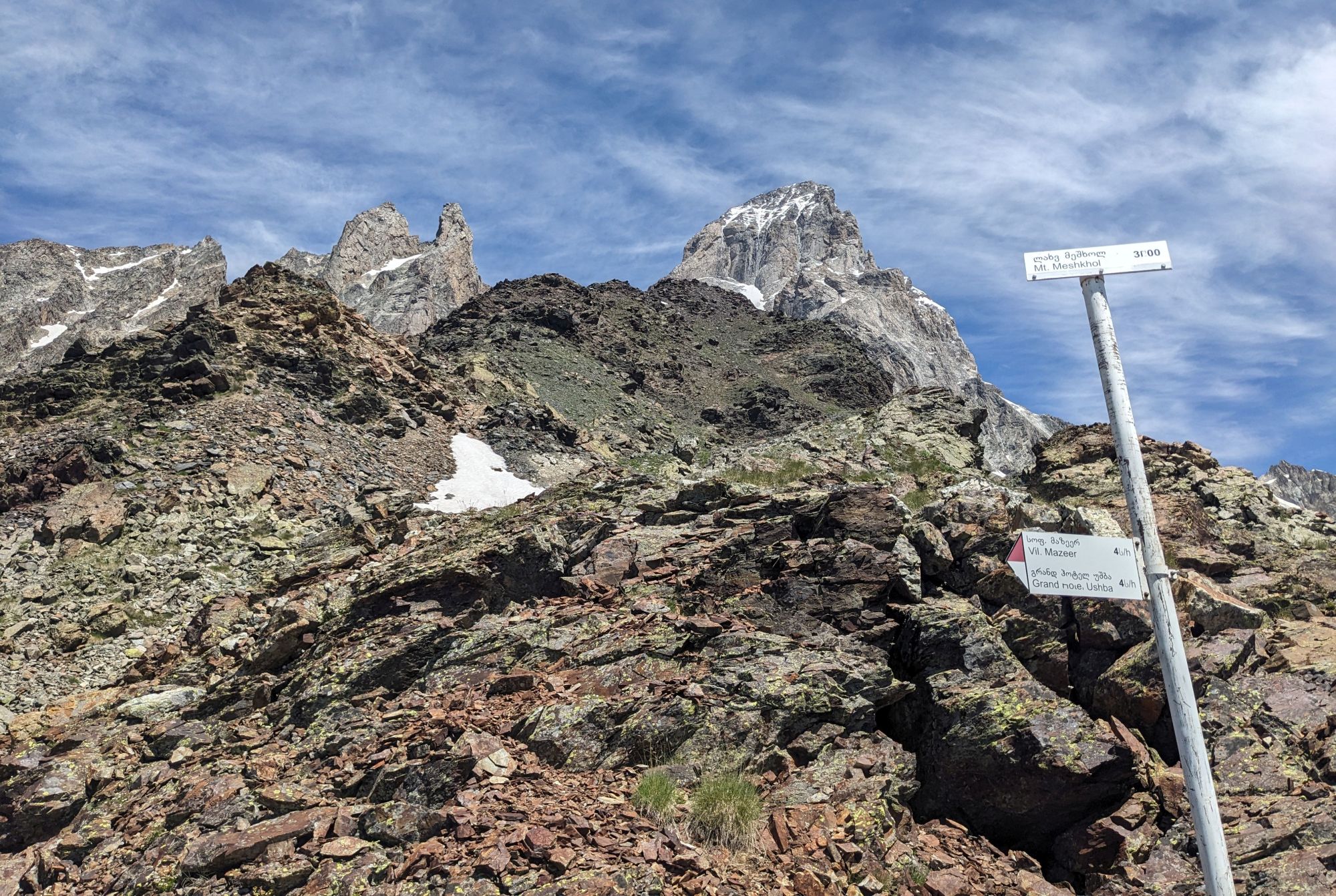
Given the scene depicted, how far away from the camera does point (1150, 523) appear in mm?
4895

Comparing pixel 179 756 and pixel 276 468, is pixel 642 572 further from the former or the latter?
pixel 276 468

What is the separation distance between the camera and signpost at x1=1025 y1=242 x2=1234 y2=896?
14.4ft

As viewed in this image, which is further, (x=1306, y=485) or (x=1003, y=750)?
(x=1306, y=485)

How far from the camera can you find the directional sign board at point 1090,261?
5223 millimetres

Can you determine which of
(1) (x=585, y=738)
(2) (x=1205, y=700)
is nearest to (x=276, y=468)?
(1) (x=585, y=738)

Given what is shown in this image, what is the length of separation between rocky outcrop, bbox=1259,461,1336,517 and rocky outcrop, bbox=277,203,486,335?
439 feet

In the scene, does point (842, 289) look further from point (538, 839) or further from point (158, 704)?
point (538, 839)

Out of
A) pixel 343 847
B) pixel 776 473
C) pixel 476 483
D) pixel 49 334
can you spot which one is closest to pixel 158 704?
pixel 343 847

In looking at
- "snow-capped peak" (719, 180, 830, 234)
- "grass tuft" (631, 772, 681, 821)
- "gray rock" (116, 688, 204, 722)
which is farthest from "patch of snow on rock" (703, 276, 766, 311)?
"grass tuft" (631, 772, 681, 821)

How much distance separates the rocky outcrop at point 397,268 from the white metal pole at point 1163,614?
390 ft

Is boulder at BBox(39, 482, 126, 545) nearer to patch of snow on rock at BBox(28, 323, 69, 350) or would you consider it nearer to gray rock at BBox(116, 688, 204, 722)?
gray rock at BBox(116, 688, 204, 722)

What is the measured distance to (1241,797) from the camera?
7.43m

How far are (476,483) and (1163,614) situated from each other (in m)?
26.8

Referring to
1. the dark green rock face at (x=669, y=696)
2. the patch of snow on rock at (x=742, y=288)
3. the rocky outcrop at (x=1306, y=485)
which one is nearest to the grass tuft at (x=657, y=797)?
the dark green rock face at (x=669, y=696)
